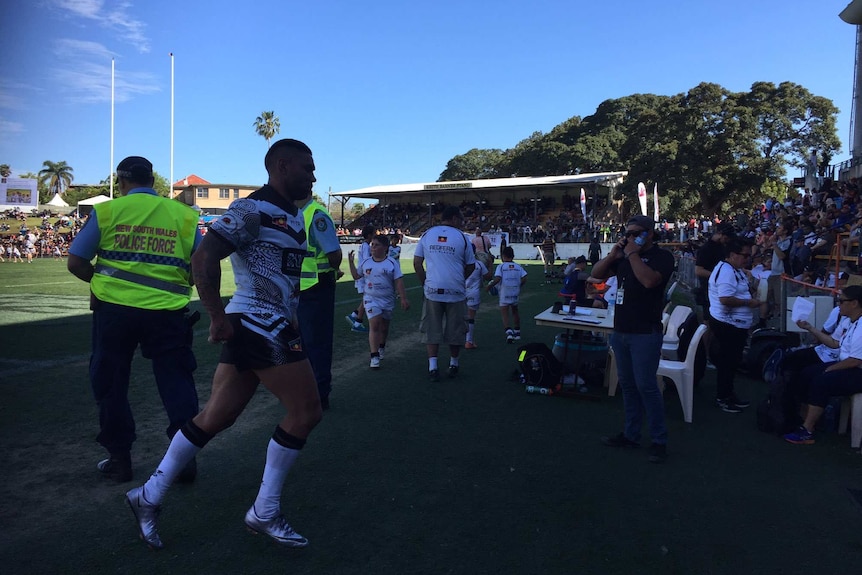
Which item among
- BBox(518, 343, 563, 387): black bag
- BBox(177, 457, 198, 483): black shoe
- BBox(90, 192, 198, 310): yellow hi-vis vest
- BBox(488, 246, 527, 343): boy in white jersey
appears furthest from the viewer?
BBox(488, 246, 527, 343): boy in white jersey

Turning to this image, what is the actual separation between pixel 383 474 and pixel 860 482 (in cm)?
333

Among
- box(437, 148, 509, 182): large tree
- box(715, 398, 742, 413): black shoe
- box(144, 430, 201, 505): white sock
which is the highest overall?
box(437, 148, 509, 182): large tree

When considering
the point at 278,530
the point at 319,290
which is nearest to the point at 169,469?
the point at 278,530

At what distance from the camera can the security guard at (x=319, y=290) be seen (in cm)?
516

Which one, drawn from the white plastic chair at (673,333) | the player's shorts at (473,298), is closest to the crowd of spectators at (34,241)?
the player's shorts at (473,298)

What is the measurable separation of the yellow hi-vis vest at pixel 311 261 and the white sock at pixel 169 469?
79.4 inches

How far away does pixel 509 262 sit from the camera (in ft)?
31.4

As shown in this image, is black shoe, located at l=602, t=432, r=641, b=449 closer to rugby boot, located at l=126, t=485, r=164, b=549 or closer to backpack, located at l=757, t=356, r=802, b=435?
backpack, located at l=757, t=356, r=802, b=435

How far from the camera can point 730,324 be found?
6.15m

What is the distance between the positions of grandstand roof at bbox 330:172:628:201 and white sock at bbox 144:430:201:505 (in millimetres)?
38611

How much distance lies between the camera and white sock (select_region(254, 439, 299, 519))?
9.91ft

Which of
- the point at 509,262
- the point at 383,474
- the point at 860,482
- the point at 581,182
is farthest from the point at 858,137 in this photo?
the point at 383,474

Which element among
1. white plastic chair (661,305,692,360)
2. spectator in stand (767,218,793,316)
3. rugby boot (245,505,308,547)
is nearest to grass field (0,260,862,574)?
rugby boot (245,505,308,547)

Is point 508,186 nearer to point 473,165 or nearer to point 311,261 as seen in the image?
point 473,165
